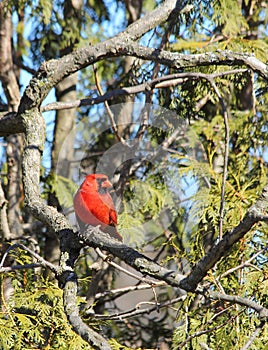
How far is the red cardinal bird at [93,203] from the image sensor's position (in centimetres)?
237

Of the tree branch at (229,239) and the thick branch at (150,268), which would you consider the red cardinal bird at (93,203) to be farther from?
the tree branch at (229,239)

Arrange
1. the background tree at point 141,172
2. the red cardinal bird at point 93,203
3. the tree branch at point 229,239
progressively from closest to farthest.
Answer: the tree branch at point 229,239, the background tree at point 141,172, the red cardinal bird at point 93,203

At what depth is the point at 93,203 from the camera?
2.42 m

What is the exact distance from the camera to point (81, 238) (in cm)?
185

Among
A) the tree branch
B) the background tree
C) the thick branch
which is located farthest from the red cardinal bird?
the tree branch

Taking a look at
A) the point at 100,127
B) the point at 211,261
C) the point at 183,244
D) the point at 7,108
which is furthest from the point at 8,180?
the point at 211,261

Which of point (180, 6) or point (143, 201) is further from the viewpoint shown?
point (143, 201)

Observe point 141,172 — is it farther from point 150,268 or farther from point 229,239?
point 229,239

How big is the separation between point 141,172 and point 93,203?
1010 mm

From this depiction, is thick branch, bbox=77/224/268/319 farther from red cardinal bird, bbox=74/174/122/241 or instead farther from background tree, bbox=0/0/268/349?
red cardinal bird, bbox=74/174/122/241

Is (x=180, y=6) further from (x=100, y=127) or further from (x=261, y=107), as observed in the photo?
(x=261, y=107)

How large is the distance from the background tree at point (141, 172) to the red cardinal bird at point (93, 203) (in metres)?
0.11

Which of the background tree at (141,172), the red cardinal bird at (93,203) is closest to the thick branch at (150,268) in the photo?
the background tree at (141,172)

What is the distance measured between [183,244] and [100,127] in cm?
78
